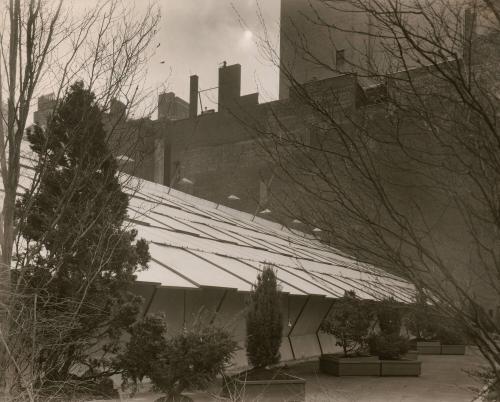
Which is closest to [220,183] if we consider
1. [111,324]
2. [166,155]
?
[166,155]

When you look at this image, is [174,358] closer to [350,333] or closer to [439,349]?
[350,333]

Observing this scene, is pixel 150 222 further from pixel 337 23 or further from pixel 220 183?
pixel 220 183

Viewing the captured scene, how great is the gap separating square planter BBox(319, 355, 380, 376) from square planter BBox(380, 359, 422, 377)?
5.4 inches

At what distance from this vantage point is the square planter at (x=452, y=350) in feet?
71.1

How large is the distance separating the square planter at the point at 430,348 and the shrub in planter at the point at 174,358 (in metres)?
15.3

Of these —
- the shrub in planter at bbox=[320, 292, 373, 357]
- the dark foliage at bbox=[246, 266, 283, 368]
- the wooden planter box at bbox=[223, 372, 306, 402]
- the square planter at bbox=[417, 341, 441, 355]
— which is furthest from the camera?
the square planter at bbox=[417, 341, 441, 355]

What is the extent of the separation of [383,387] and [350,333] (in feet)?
7.58

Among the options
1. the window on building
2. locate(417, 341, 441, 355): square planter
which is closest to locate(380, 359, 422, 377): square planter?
locate(417, 341, 441, 355): square planter

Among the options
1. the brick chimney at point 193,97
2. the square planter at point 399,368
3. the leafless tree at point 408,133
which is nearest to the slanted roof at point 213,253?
the square planter at point 399,368

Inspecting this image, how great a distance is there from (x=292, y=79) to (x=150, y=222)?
1144cm

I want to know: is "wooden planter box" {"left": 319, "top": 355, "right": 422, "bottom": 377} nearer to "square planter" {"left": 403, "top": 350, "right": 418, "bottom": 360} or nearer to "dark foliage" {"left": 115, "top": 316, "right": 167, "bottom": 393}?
"square planter" {"left": 403, "top": 350, "right": 418, "bottom": 360}

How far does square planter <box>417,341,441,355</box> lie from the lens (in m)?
21.8

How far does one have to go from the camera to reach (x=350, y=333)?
14.6 m

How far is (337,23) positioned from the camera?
143 inches
